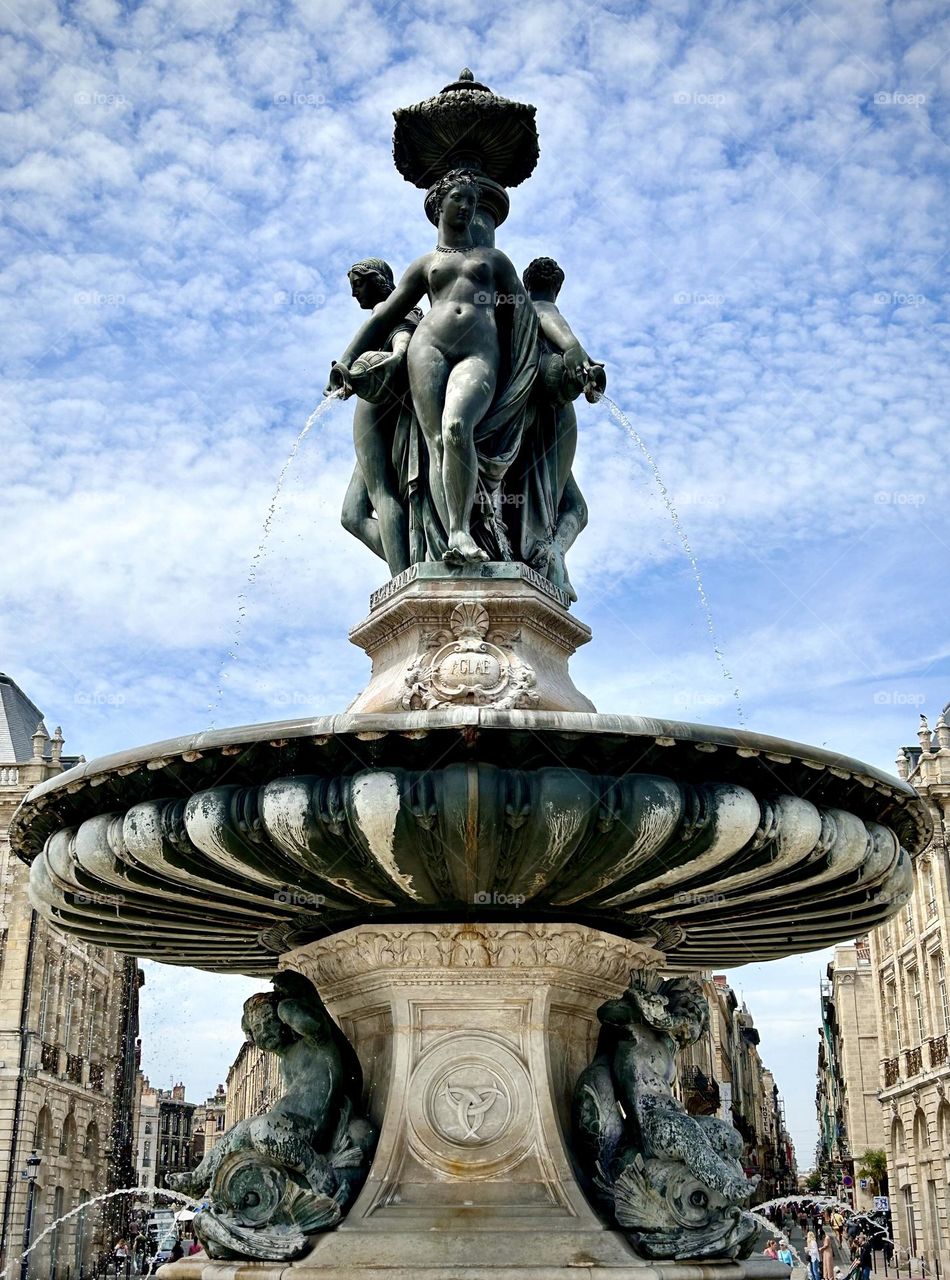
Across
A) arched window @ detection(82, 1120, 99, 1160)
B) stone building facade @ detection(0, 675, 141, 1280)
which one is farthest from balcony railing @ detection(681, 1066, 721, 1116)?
stone building facade @ detection(0, 675, 141, 1280)

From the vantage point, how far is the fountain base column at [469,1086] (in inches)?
213

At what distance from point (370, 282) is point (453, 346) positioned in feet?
4.18

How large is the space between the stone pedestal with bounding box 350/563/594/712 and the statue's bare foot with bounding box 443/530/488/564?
1.8 inches

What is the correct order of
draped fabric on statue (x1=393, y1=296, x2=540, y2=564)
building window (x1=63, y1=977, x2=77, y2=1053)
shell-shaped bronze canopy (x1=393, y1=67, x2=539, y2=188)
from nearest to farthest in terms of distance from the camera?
draped fabric on statue (x1=393, y1=296, x2=540, y2=564) → shell-shaped bronze canopy (x1=393, y1=67, x2=539, y2=188) → building window (x1=63, y1=977, x2=77, y2=1053)

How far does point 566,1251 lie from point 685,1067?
47028mm

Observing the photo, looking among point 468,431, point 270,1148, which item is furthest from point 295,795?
point 468,431

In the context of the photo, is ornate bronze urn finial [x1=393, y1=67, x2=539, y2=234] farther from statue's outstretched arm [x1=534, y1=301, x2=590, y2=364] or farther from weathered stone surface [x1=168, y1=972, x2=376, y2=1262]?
weathered stone surface [x1=168, y1=972, x2=376, y2=1262]

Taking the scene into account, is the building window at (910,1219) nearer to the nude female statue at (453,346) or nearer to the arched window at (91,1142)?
the arched window at (91,1142)

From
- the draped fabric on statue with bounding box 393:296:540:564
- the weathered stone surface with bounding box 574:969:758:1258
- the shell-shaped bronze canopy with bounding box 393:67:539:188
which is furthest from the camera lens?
the shell-shaped bronze canopy with bounding box 393:67:539:188

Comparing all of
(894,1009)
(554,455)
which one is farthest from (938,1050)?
(554,455)

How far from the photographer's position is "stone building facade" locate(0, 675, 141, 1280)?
113 feet

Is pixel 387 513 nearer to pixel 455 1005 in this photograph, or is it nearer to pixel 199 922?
pixel 199 922

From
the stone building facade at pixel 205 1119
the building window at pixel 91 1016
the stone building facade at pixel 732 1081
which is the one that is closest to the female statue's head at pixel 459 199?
the stone building facade at pixel 732 1081

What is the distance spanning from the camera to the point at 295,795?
521 centimetres
